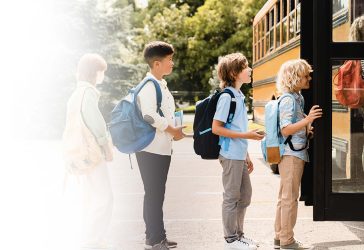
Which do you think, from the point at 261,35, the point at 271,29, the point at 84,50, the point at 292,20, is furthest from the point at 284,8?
the point at 84,50

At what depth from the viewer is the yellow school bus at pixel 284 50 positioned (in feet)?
16.1

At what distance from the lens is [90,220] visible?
4.93 m

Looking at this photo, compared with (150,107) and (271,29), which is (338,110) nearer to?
(150,107)

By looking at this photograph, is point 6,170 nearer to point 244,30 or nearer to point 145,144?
point 145,144

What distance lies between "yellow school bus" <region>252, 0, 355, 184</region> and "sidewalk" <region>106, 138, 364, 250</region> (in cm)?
73

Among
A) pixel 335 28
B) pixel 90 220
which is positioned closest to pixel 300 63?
pixel 335 28

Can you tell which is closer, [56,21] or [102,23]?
[56,21]

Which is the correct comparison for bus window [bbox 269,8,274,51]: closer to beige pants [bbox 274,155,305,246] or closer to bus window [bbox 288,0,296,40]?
bus window [bbox 288,0,296,40]

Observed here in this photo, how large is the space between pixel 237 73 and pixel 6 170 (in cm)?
646

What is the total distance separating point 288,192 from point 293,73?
78 cm

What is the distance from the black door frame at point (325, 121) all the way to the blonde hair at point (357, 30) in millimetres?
75

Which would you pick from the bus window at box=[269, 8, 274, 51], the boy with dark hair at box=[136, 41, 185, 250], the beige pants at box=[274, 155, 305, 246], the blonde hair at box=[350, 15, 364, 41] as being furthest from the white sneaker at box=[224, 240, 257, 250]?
the bus window at box=[269, 8, 274, 51]

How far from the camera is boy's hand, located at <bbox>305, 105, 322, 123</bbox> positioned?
472cm

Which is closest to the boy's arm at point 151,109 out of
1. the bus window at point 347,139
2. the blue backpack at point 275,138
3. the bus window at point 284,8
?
the blue backpack at point 275,138
